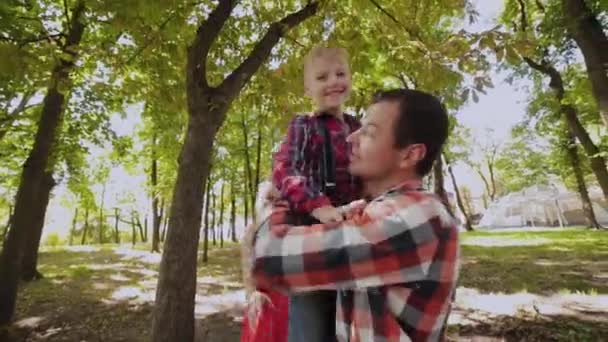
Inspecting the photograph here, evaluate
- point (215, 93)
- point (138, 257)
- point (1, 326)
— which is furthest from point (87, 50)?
point (138, 257)

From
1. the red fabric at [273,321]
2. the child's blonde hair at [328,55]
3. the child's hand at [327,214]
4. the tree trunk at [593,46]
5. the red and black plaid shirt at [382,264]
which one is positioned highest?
the tree trunk at [593,46]

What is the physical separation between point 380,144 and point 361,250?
1.14ft

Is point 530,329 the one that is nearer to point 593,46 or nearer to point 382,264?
point 593,46

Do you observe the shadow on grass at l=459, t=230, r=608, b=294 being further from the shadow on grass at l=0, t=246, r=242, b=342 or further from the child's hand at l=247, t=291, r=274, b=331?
the child's hand at l=247, t=291, r=274, b=331

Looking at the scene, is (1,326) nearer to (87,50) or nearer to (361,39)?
(87,50)

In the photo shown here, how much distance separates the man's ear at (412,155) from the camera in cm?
118

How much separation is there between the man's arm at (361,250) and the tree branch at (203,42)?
15.9 ft

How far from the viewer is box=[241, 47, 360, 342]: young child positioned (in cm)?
129

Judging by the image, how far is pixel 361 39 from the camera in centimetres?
550

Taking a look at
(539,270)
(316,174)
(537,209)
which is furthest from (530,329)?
(537,209)

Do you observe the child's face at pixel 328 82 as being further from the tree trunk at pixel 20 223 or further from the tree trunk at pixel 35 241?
the tree trunk at pixel 35 241

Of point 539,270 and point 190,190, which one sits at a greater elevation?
point 190,190

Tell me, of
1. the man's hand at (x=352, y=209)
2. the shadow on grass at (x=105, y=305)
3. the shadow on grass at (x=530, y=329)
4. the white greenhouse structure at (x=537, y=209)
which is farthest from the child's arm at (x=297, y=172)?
the white greenhouse structure at (x=537, y=209)

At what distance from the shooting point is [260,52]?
5.81 meters
